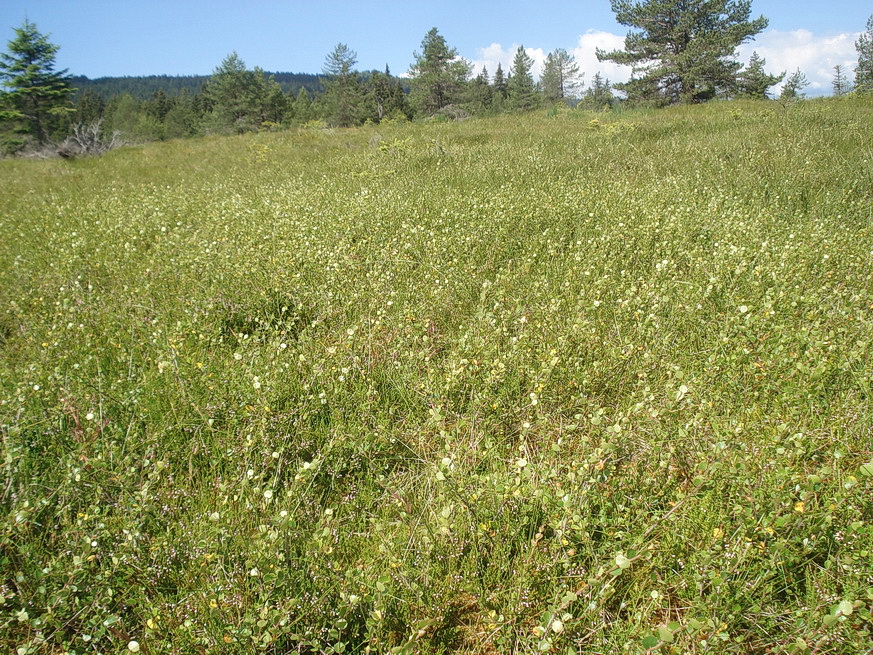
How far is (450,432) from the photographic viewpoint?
2850 mm

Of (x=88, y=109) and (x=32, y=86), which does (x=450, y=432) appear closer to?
(x=32, y=86)

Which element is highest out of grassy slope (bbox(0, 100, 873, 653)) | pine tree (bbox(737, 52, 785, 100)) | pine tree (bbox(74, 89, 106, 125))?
pine tree (bbox(74, 89, 106, 125))

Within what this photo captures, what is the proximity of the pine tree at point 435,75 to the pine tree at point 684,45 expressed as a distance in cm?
2486

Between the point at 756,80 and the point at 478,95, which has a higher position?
the point at 478,95

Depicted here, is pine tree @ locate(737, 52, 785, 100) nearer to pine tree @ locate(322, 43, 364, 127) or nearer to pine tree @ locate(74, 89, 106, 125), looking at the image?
pine tree @ locate(322, 43, 364, 127)

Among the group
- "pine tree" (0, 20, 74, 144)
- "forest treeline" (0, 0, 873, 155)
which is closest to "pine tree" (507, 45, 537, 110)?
"forest treeline" (0, 0, 873, 155)

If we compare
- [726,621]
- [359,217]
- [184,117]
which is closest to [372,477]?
[726,621]

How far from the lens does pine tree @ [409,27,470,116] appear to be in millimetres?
47531

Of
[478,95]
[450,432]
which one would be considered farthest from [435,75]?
[450,432]

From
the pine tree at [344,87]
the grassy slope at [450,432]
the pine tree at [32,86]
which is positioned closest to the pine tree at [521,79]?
the pine tree at [344,87]

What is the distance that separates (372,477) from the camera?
8.85 ft

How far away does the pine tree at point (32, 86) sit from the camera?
1309 inches

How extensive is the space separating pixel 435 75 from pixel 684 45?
27626 mm

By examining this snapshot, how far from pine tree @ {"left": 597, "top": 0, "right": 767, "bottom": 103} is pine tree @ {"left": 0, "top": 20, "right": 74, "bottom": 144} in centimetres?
3830
